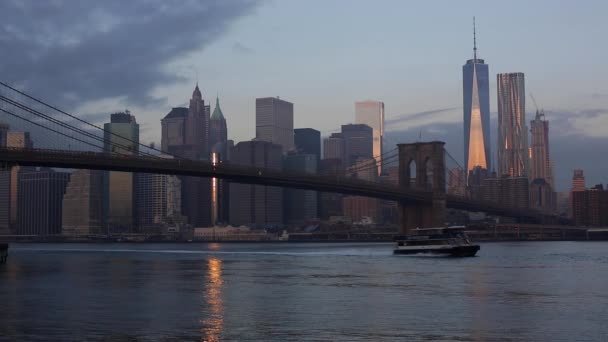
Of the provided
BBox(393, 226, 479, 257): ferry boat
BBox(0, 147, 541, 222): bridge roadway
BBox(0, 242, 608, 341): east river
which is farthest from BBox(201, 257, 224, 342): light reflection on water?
BBox(0, 147, 541, 222): bridge roadway

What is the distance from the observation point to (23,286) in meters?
44.5

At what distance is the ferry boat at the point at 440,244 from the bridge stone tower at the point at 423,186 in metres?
30.1

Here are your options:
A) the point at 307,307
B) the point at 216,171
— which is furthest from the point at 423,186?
the point at 307,307

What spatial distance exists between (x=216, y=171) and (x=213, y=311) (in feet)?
221

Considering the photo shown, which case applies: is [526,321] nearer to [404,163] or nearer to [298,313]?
[298,313]

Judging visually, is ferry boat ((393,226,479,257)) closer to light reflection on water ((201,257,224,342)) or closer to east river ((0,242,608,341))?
east river ((0,242,608,341))

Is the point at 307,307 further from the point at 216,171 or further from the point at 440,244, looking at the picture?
the point at 216,171

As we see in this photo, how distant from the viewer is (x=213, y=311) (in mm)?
31938

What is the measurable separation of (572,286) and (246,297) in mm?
17639

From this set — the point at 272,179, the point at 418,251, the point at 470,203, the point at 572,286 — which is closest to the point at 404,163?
the point at 470,203

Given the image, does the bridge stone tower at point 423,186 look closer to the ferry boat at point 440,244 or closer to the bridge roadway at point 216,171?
the bridge roadway at point 216,171

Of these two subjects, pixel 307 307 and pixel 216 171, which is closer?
pixel 307 307

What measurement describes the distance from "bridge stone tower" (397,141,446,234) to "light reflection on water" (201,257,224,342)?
7213cm

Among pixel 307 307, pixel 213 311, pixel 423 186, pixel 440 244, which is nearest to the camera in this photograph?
pixel 213 311
